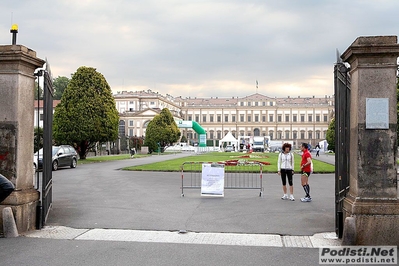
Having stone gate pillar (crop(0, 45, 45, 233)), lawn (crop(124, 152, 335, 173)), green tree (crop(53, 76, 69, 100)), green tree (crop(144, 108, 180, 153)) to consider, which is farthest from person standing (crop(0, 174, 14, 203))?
green tree (crop(53, 76, 69, 100))

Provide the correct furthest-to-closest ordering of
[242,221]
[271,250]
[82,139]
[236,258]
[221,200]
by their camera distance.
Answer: [82,139], [221,200], [242,221], [271,250], [236,258]

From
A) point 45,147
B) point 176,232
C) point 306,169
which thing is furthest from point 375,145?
point 45,147

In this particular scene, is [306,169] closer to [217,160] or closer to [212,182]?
[212,182]

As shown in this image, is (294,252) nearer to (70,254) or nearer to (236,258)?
(236,258)

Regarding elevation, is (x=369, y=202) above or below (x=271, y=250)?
above

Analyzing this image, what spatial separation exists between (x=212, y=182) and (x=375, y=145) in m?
6.35

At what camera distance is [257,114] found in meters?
140

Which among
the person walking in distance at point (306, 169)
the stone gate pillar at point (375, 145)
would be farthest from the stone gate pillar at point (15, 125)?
the person walking in distance at point (306, 169)

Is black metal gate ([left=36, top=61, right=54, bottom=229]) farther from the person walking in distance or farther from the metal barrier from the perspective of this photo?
the person walking in distance

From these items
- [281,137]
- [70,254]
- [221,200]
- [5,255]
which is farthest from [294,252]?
[281,137]

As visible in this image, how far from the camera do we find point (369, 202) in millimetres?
6594

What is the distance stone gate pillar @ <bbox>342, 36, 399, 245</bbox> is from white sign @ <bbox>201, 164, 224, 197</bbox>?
5.87 m

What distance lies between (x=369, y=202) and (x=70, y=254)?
4.53 m

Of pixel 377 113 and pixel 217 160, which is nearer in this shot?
pixel 377 113
